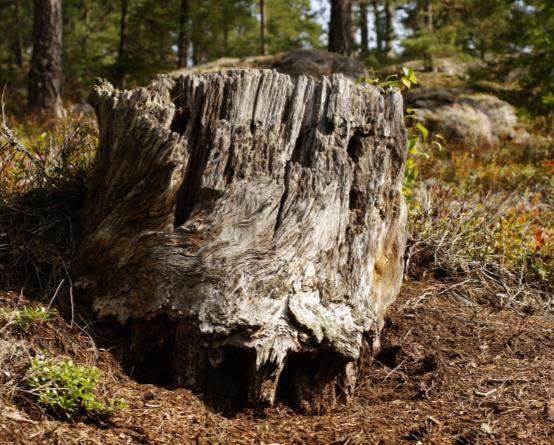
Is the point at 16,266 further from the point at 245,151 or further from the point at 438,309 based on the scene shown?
the point at 438,309

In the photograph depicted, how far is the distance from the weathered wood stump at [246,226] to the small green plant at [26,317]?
1.05 feet

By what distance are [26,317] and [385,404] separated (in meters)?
1.99

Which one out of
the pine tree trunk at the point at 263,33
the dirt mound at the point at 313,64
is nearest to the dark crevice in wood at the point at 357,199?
the dirt mound at the point at 313,64

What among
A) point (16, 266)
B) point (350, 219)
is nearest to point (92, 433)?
point (16, 266)

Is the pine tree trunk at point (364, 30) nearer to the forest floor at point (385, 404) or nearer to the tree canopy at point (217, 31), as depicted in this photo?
the tree canopy at point (217, 31)

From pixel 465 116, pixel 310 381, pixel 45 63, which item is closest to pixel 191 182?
pixel 310 381

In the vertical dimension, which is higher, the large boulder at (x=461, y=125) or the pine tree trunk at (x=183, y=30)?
the pine tree trunk at (x=183, y=30)

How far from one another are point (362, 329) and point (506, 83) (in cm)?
1332

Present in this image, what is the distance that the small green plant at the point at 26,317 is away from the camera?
3.26m

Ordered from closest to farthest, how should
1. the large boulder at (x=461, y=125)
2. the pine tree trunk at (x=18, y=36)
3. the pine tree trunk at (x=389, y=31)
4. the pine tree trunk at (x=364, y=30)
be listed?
the large boulder at (x=461, y=125)
the pine tree trunk at (x=18, y=36)
the pine tree trunk at (x=389, y=31)
the pine tree trunk at (x=364, y=30)

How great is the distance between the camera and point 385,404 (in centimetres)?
347

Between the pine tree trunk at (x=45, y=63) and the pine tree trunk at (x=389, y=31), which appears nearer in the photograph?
the pine tree trunk at (x=45, y=63)

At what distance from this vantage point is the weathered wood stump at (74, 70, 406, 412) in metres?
3.26

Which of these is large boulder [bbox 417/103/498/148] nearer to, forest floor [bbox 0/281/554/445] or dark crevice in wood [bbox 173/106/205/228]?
forest floor [bbox 0/281/554/445]
